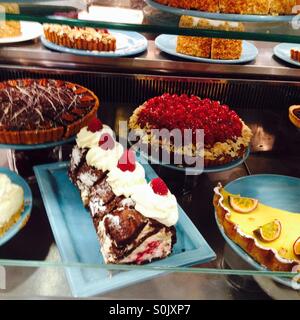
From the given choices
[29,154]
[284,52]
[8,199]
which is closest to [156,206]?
[8,199]

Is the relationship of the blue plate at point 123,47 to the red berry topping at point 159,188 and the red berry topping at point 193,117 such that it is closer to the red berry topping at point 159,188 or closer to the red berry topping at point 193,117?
the red berry topping at point 193,117

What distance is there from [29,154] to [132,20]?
841mm

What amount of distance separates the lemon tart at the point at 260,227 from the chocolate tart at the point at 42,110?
2.26ft

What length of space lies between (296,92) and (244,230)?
0.82 m

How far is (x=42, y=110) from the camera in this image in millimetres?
1655

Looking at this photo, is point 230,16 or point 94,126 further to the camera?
point 94,126

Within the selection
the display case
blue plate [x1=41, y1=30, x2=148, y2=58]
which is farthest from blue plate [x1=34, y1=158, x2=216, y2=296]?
blue plate [x1=41, y1=30, x2=148, y2=58]

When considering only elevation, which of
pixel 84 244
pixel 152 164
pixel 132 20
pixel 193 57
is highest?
pixel 132 20

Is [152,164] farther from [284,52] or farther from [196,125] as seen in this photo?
[284,52]

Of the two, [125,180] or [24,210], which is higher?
[125,180]

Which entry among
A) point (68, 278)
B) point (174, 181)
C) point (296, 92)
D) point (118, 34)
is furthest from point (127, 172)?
point (296, 92)

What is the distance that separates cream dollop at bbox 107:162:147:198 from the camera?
133 cm

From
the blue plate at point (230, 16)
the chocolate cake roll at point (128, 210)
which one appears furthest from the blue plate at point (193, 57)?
the chocolate cake roll at point (128, 210)

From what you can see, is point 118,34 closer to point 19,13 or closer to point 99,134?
point 99,134
